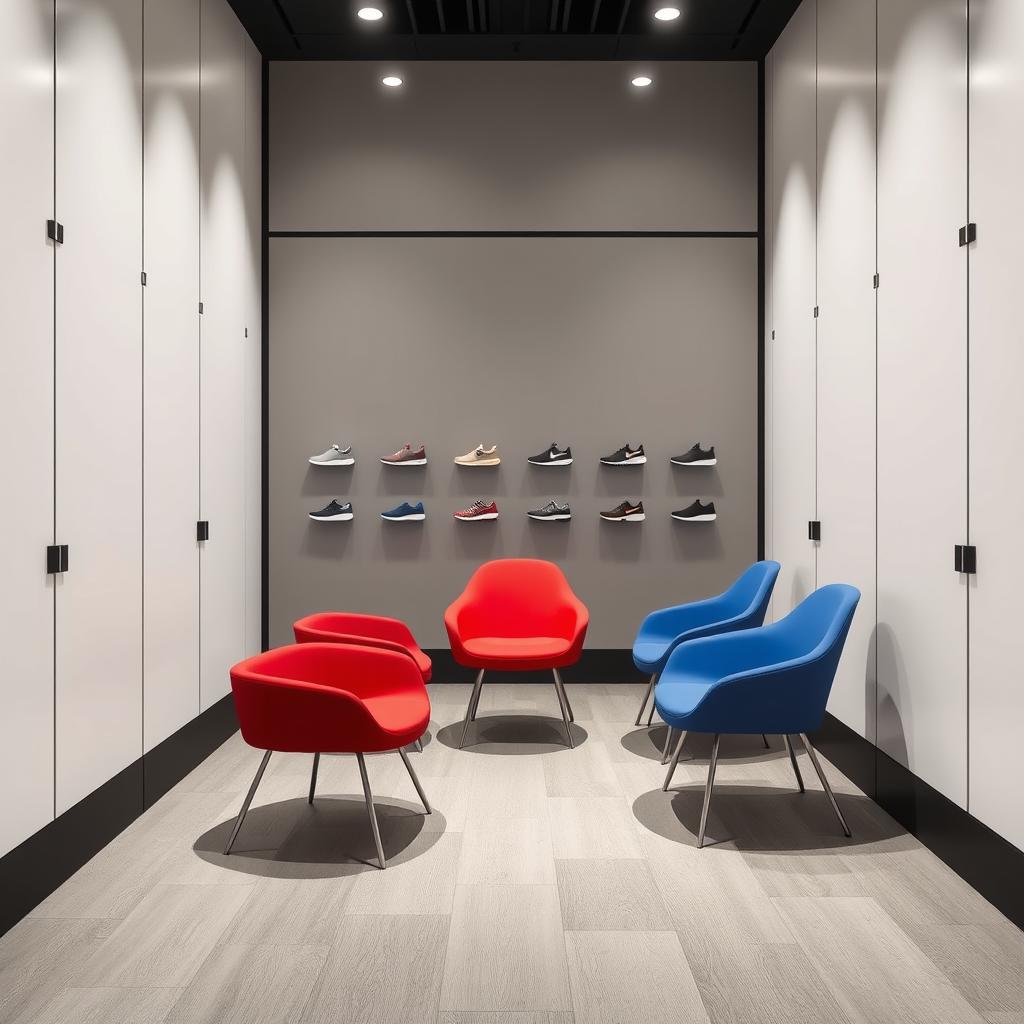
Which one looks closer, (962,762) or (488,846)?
(962,762)

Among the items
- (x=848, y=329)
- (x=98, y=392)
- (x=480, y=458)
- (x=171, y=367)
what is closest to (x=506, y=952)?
(x=98, y=392)

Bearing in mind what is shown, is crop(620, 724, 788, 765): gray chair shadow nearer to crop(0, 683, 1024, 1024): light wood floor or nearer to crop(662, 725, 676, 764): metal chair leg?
crop(662, 725, 676, 764): metal chair leg

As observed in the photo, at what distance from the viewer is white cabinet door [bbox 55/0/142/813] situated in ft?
10.0

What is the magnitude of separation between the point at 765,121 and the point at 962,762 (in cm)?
426

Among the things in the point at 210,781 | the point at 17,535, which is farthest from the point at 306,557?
the point at 17,535

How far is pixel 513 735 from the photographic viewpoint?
4.78 m

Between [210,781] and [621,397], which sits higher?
[621,397]

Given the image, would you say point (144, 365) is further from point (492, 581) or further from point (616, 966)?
point (616, 966)

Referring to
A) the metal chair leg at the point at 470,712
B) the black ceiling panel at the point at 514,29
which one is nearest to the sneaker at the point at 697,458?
the metal chair leg at the point at 470,712

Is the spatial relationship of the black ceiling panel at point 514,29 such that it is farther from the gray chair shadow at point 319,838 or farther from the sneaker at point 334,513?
the gray chair shadow at point 319,838

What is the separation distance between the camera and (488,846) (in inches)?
130

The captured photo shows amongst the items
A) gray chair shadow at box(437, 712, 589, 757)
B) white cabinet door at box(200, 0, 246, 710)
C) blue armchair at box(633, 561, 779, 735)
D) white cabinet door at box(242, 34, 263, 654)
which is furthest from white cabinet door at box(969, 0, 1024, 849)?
white cabinet door at box(242, 34, 263, 654)

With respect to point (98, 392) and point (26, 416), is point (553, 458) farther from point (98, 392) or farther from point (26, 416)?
point (26, 416)

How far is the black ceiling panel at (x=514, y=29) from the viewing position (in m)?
5.11
